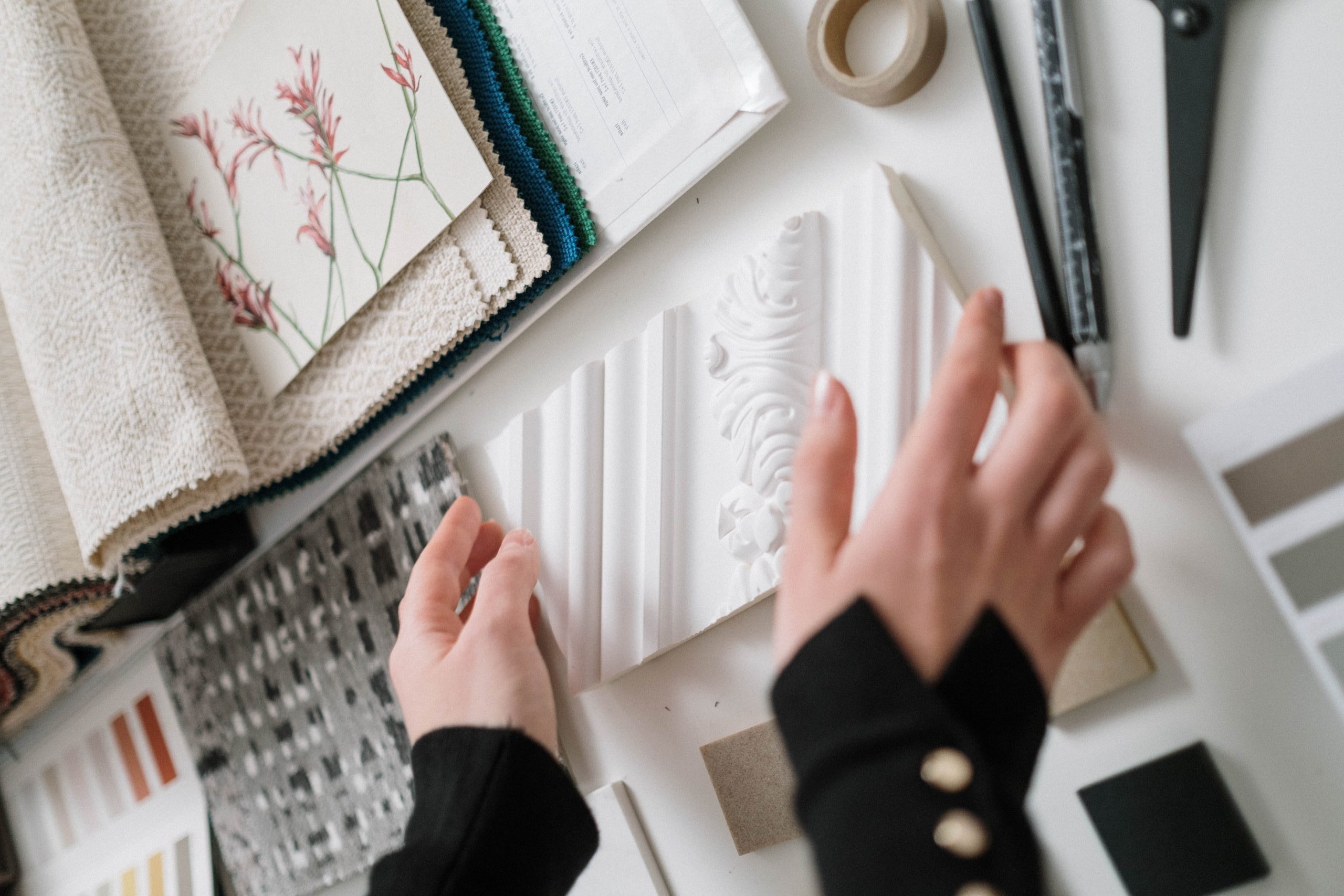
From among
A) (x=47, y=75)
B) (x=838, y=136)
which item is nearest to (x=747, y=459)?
(x=838, y=136)

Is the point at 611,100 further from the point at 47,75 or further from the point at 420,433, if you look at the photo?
the point at 47,75

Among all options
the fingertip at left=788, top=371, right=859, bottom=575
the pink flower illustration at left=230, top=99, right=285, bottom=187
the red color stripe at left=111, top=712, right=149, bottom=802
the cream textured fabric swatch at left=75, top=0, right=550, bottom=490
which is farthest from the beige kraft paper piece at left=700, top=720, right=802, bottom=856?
the red color stripe at left=111, top=712, right=149, bottom=802

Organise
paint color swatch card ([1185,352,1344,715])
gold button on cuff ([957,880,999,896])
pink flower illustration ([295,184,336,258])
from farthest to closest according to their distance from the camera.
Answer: pink flower illustration ([295,184,336,258]) → paint color swatch card ([1185,352,1344,715]) → gold button on cuff ([957,880,999,896])

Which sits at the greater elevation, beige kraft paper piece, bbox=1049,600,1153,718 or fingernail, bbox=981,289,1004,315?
fingernail, bbox=981,289,1004,315

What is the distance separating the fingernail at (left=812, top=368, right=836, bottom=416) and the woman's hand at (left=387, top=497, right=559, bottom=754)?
25 cm

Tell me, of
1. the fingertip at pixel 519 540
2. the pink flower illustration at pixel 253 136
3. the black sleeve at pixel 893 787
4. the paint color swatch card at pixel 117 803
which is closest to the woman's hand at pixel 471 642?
the fingertip at pixel 519 540

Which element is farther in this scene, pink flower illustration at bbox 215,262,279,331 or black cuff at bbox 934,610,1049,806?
pink flower illustration at bbox 215,262,279,331

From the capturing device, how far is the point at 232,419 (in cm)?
77

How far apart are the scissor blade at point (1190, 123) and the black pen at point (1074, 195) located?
0.04 meters

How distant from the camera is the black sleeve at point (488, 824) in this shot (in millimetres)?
453

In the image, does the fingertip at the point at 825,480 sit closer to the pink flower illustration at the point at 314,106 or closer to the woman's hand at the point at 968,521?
the woman's hand at the point at 968,521

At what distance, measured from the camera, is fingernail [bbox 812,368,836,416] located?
388 mm

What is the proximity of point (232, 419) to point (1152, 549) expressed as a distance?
2.30 ft

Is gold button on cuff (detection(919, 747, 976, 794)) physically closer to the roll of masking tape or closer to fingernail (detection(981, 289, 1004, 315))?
fingernail (detection(981, 289, 1004, 315))
